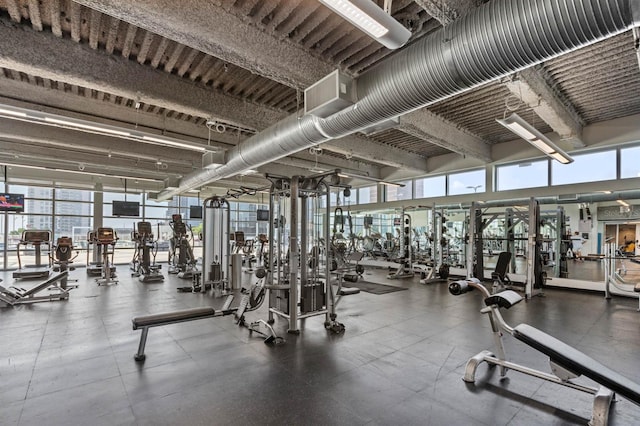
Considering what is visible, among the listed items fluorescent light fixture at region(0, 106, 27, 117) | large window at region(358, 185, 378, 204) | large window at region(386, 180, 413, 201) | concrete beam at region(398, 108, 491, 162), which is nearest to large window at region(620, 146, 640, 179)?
concrete beam at region(398, 108, 491, 162)

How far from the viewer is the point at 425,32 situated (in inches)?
142

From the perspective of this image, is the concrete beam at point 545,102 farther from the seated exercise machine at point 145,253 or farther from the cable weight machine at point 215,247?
the seated exercise machine at point 145,253

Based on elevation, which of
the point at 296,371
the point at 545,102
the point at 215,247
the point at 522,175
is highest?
the point at 545,102

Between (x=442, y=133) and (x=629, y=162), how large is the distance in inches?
164

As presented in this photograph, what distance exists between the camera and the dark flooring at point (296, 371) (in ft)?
7.93

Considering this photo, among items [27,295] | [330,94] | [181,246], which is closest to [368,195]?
[181,246]

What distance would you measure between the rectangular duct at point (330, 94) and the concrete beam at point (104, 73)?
2.01m

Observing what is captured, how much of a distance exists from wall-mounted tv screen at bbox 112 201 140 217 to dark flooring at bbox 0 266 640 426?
6788mm

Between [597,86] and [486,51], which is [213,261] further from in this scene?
[597,86]

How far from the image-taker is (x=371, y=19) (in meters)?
2.28

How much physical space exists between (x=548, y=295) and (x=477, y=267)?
1.66 m

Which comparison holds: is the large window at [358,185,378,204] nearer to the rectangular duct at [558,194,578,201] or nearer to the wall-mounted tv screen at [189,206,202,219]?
the rectangular duct at [558,194,578,201]

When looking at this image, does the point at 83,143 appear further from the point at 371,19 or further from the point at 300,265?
the point at 371,19

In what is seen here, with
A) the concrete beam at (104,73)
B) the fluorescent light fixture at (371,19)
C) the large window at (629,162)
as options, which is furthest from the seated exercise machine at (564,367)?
the large window at (629,162)
